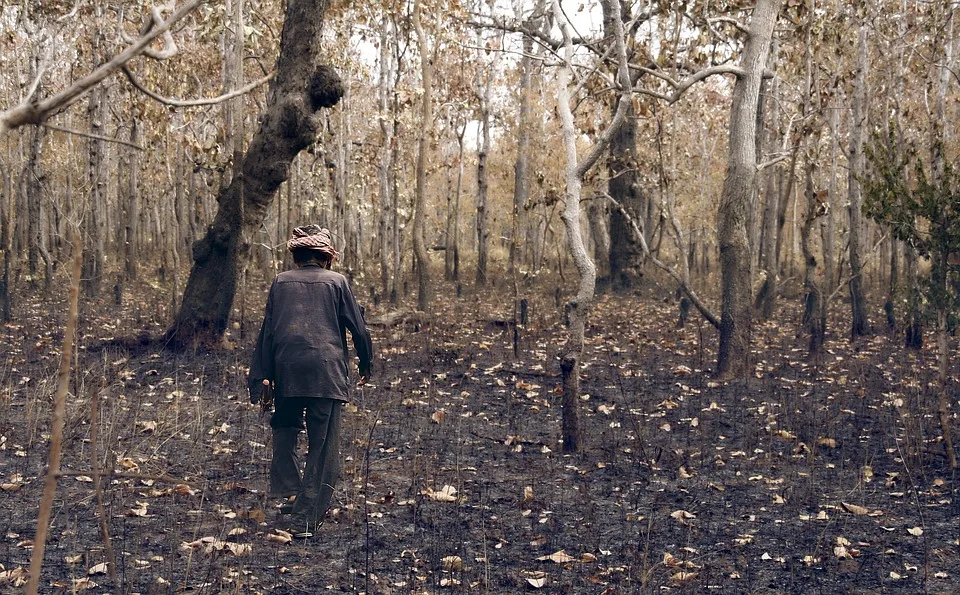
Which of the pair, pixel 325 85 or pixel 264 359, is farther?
pixel 325 85

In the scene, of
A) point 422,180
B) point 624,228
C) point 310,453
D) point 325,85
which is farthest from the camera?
point 624,228

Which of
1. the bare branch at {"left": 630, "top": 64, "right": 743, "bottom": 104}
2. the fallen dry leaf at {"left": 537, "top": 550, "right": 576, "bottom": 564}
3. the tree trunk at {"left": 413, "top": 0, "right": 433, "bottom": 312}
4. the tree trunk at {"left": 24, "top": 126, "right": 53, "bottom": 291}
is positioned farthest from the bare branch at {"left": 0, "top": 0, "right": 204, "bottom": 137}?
the tree trunk at {"left": 413, "top": 0, "right": 433, "bottom": 312}

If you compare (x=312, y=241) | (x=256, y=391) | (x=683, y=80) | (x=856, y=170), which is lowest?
(x=256, y=391)

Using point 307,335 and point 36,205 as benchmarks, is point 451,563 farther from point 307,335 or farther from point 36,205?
Result: point 36,205

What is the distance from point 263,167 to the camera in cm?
1059

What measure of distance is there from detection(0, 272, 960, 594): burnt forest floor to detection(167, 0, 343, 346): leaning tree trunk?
605 mm

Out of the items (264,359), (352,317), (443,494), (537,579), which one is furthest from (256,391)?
(537,579)

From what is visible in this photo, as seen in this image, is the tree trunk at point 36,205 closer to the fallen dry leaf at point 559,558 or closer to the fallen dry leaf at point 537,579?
the fallen dry leaf at point 559,558

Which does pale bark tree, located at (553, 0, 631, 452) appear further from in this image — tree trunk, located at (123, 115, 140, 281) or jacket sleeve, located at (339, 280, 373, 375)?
tree trunk, located at (123, 115, 140, 281)

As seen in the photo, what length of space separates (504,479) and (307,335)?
2227mm

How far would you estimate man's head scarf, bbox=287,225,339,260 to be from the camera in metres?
5.63

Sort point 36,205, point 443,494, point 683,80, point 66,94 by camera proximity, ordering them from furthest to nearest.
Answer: point 36,205 < point 683,80 < point 443,494 < point 66,94

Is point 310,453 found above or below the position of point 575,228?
below

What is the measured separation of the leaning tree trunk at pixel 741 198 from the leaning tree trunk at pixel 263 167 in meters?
4.70
